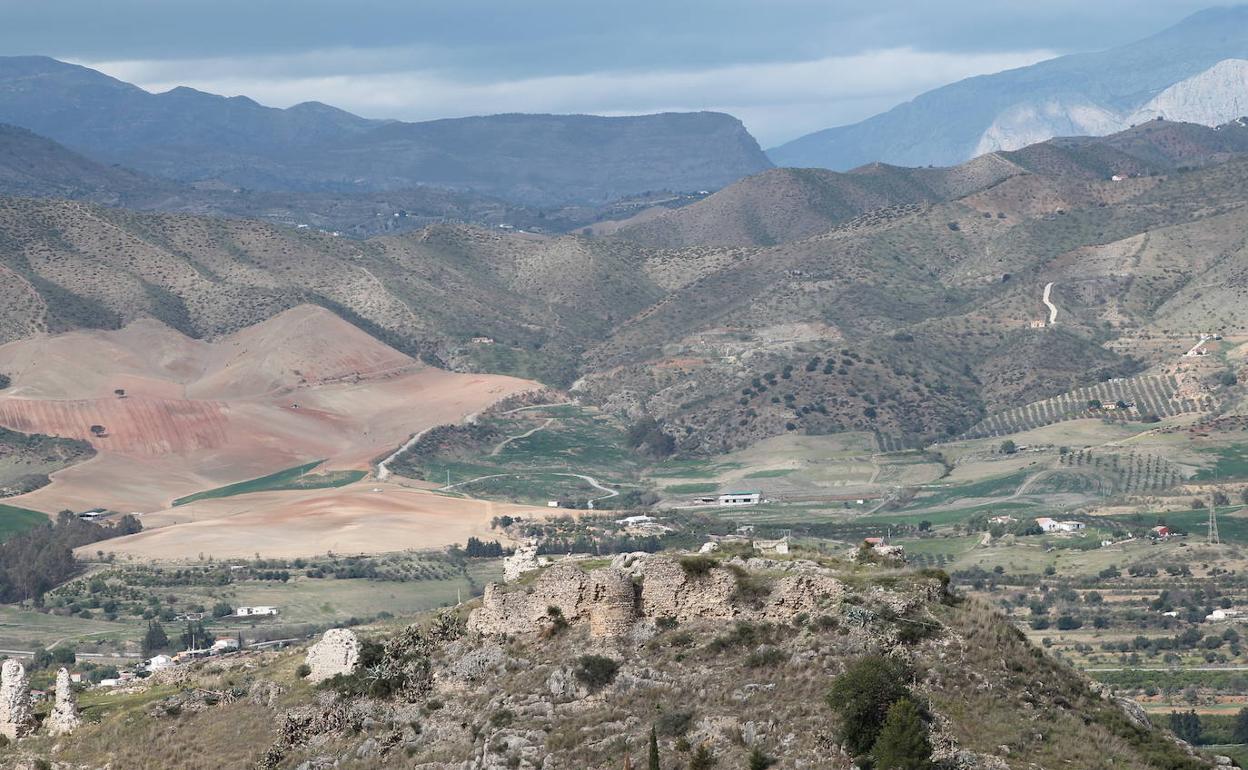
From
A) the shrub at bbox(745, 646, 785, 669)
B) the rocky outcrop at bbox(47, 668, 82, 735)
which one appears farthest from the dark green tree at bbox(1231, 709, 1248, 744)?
the rocky outcrop at bbox(47, 668, 82, 735)

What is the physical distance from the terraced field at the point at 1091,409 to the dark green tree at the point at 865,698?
144m

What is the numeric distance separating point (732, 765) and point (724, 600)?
17.9 ft

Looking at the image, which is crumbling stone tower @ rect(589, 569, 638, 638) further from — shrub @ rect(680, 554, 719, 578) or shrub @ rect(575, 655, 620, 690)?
shrub @ rect(680, 554, 719, 578)

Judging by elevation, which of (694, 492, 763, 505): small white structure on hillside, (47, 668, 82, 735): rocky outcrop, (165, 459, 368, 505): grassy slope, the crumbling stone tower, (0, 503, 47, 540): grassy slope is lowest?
(694, 492, 763, 505): small white structure on hillside

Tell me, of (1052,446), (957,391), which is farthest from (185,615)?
(957,391)

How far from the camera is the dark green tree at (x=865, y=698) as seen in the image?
3450 cm

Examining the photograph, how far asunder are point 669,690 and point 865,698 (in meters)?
5.07

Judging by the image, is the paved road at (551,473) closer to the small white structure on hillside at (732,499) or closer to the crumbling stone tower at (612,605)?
the small white structure on hillside at (732,499)

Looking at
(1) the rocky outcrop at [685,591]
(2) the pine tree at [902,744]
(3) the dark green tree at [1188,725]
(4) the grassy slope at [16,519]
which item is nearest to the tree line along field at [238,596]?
(4) the grassy slope at [16,519]

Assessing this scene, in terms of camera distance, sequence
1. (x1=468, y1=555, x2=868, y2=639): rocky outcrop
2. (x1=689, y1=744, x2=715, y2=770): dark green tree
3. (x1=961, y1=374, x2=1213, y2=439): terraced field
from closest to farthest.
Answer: (x1=689, y1=744, x2=715, y2=770): dark green tree, (x1=468, y1=555, x2=868, y2=639): rocky outcrop, (x1=961, y1=374, x2=1213, y2=439): terraced field

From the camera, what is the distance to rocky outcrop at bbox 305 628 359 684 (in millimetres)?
44438

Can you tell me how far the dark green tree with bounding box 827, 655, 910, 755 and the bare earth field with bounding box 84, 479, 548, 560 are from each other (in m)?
103

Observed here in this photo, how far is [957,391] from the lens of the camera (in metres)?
200

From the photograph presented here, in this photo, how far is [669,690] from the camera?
3881 centimetres
